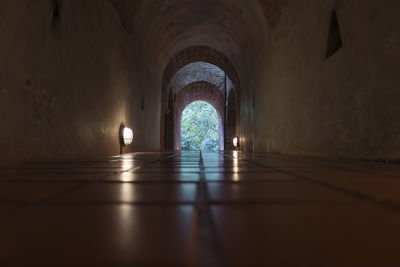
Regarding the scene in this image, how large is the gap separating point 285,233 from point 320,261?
0.34 ft

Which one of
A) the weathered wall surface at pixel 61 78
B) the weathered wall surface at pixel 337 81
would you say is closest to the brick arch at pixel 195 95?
→ the weathered wall surface at pixel 337 81

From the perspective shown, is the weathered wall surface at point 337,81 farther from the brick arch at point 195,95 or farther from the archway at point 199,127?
the archway at point 199,127

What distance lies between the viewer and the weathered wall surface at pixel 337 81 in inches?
80.0

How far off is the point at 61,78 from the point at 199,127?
84.9ft

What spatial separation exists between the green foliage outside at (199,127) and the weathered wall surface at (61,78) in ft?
77.5

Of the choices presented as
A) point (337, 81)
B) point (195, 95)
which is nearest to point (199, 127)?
point (195, 95)

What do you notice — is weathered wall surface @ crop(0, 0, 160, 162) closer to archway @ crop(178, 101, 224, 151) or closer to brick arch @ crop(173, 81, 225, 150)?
brick arch @ crop(173, 81, 225, 150)

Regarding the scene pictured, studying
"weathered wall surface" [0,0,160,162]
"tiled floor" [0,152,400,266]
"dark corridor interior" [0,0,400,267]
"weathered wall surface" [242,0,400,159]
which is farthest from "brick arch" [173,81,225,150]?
"tiled floor" [0,152,400,266]

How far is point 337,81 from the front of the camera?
271 centimetres

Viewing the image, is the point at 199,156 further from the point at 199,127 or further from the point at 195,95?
the point at 199,127

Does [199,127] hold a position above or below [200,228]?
above

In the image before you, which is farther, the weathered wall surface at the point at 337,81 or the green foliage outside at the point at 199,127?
the green foliage outside at the point at 199,127

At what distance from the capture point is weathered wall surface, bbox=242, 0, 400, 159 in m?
2.03

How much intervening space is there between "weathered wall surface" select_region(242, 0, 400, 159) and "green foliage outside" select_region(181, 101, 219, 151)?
76.3 ft
